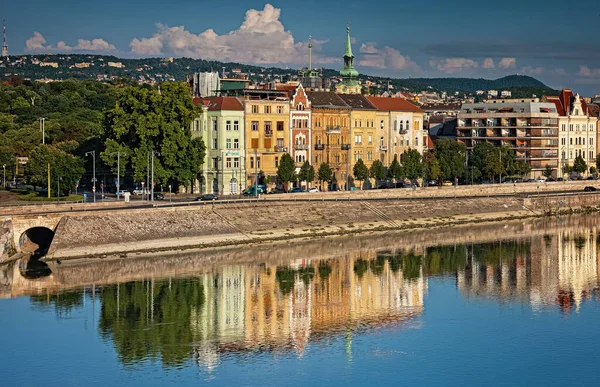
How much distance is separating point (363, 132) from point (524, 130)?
29.8 metres

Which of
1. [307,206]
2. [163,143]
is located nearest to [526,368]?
[307,206]

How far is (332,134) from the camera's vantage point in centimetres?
11788

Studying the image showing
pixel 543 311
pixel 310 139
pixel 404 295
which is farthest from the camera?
pixel 310 139

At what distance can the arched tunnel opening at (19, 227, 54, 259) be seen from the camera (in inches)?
3004

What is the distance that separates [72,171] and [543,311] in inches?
1993

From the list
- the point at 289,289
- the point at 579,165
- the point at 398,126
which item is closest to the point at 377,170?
the point at 398,126

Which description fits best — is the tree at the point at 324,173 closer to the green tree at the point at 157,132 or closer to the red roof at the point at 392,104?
the red roof at the point at 392,104

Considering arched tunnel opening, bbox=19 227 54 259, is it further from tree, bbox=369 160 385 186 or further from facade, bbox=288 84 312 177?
tree, bbox=369 160 385 186

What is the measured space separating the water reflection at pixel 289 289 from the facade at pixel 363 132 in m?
33.1

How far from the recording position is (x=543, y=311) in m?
60.4

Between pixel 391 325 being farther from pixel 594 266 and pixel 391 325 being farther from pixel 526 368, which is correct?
pixel 594 266

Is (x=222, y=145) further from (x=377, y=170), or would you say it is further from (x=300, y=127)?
(x=377, y=170)

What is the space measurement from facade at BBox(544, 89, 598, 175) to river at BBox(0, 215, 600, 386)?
6414 cm

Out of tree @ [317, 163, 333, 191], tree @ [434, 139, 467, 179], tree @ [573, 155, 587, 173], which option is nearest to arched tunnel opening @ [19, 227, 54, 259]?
tree @ [317, 163, 333, 191]
